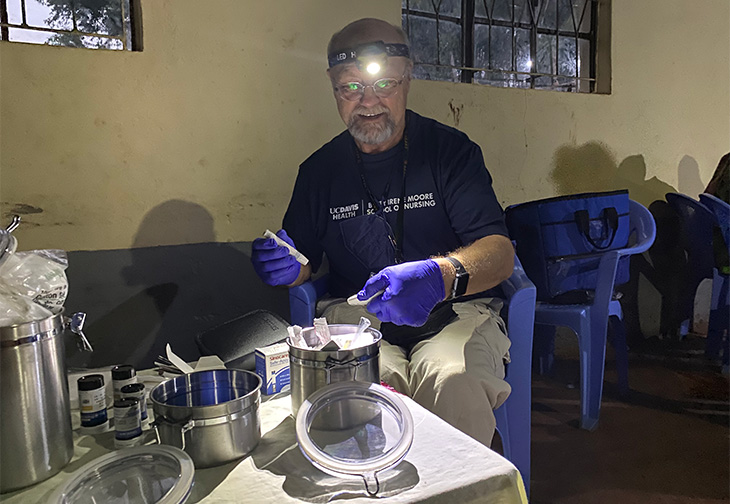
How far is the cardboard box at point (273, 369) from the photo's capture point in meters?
0.93

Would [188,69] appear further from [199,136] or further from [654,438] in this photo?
[654,438]

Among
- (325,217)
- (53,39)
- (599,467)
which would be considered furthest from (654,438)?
(53,39)

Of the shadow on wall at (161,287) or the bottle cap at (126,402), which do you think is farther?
the shadow on wall at (161,287)

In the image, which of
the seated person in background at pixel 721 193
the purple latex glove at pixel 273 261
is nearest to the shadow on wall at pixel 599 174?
the seated person in background at pixel 721 193

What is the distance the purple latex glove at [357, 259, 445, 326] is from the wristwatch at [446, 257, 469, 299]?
0.10 metres

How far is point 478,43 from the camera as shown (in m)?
2.54

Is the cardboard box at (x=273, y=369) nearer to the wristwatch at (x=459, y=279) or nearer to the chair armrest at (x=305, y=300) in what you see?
the wristwatch at (x=459, y=279)

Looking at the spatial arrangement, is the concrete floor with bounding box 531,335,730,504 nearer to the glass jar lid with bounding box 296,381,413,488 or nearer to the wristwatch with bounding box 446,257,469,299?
the wristwatch with bounding box 446,257,469,299

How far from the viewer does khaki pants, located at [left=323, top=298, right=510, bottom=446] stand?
1192mm

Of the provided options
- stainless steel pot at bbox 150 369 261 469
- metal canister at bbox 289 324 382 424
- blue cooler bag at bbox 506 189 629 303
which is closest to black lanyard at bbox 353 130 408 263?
blue cooler bag at bbox 506 189 629 303

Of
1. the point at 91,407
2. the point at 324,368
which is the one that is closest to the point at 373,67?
the point at 324,368

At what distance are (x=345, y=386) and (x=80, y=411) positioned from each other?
445mm

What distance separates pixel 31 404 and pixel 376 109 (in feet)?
4.23

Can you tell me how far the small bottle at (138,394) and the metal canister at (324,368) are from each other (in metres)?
0.24
